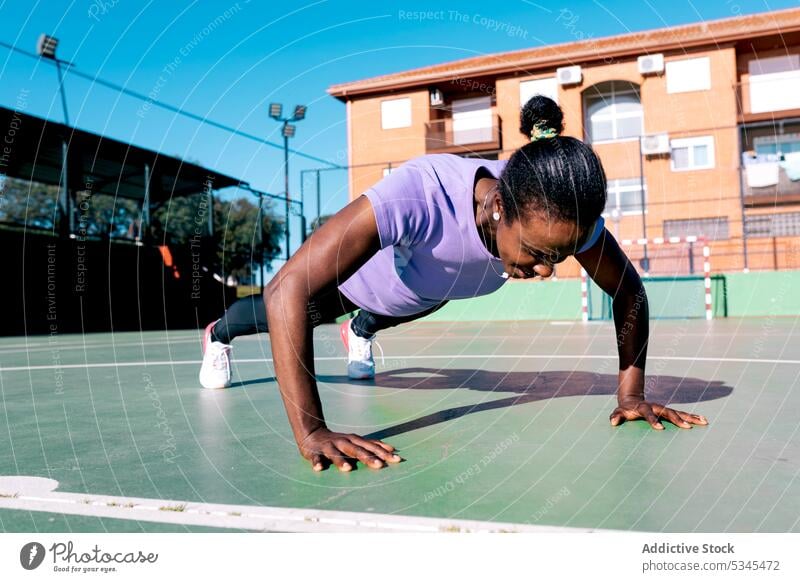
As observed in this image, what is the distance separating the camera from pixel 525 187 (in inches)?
68.0

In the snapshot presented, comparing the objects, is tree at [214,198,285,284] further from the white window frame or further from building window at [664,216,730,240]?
building window at [664,216,730,240]

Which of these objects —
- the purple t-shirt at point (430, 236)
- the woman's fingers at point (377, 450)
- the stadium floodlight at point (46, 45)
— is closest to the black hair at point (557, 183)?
the purple t-shirt at point (430, 236)

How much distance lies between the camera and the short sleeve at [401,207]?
1.83 m

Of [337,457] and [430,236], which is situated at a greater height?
[430,236]

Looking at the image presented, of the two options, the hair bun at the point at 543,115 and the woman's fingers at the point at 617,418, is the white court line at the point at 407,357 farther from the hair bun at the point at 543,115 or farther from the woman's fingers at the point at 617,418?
the hair bun at the point at 543,115

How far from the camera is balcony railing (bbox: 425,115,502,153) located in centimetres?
2134

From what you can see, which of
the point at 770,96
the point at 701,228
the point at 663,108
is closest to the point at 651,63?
the point at 663,108

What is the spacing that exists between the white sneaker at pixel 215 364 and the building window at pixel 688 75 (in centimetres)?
1946

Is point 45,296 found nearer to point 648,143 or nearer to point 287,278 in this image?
point 287,278

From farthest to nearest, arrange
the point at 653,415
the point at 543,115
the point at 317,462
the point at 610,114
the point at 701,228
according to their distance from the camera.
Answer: the point at 610,114
the point at 701,228
the point at 543,115
the point at 653,415
the point at 317,462

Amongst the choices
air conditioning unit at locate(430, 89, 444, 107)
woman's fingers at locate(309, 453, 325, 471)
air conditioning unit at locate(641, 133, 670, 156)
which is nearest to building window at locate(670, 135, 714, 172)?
air conditioning unit at locate(641, 133, 670, 156)

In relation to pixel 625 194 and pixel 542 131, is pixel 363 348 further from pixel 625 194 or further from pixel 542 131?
pixel 625 194

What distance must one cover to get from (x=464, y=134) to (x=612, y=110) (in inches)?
184

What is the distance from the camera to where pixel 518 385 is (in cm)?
351
